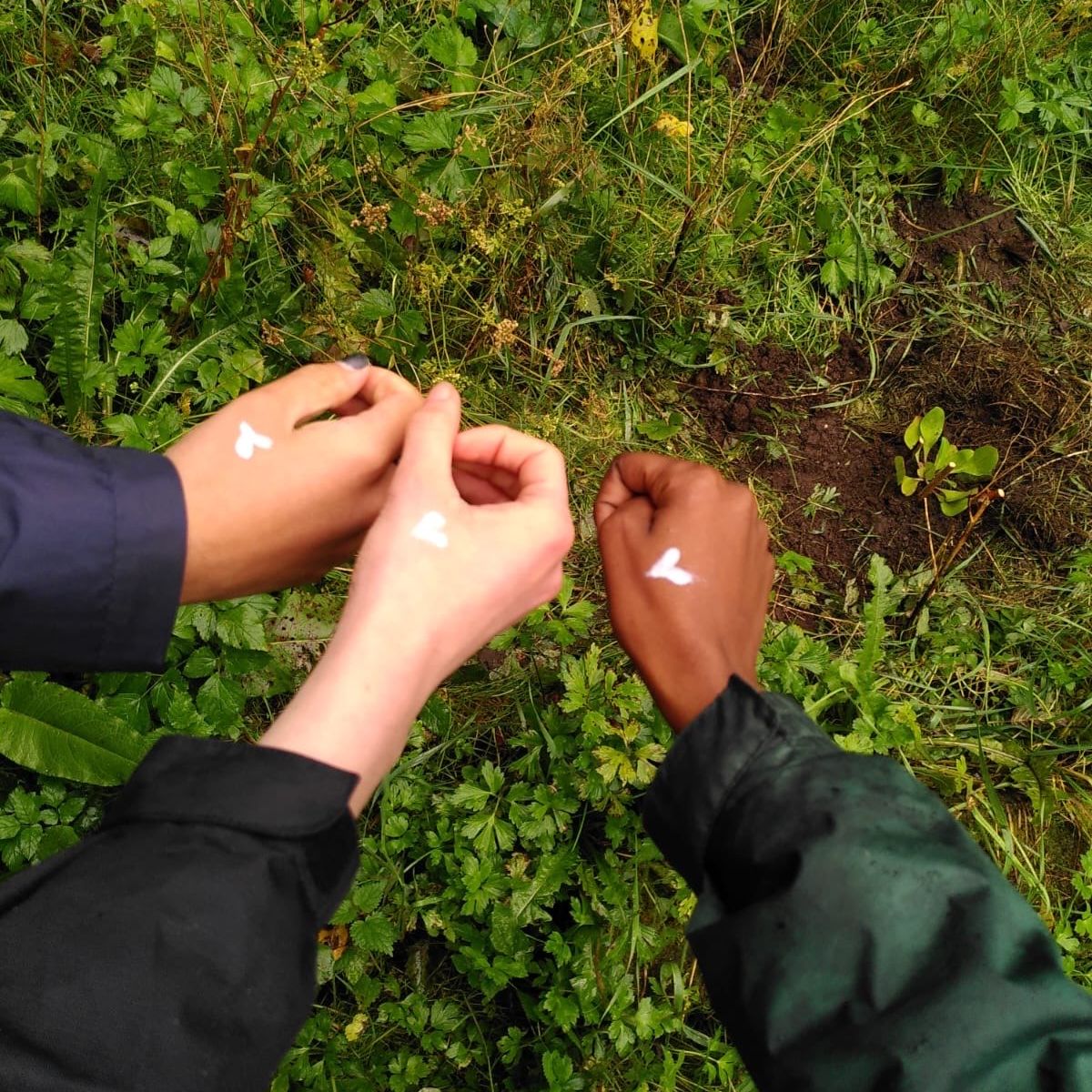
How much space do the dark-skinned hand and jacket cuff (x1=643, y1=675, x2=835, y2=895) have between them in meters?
0.13

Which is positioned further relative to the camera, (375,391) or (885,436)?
(885,436)

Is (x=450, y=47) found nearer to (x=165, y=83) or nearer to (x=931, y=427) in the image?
(x=165, y=83)

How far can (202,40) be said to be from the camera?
2.56 m

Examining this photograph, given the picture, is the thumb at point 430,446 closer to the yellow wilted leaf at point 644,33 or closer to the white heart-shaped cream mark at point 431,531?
the white heart-shaped cream mark at point 431,531

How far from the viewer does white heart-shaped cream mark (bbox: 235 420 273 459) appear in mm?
1743

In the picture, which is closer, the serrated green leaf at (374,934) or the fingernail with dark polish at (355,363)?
the fingernail with dark polish at (355,363)

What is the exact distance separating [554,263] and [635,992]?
215 cm

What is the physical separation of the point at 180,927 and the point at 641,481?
3.83 feet

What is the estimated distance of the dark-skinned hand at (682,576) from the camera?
168 centimetres

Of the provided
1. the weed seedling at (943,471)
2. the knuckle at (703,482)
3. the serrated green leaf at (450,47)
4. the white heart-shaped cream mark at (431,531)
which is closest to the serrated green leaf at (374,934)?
the white heart-shaped cream mark at (431,531)

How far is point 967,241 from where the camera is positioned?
3305 mm

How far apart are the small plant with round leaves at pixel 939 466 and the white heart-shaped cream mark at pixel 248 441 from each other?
208 cm

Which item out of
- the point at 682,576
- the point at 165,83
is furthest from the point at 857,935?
the point at 165,83

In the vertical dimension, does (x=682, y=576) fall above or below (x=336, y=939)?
above
